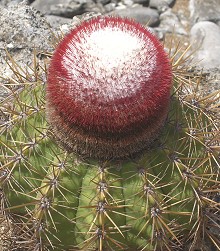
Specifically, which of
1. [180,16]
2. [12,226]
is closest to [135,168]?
[12,226]

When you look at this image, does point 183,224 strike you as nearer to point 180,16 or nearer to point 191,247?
point 191,247

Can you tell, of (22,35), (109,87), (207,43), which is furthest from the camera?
(207,43)

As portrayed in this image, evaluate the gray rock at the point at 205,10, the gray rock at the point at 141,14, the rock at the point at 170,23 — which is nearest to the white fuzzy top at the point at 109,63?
the gray rock at the point at 141,14

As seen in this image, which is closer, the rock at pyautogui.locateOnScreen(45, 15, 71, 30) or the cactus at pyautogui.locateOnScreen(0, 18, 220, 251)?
the cactus at pyautogui.locateOnScreen(0, 18, 220, 251)

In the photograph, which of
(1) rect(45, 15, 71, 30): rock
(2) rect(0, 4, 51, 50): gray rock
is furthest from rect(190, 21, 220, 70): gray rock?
(2) rect(0, 4, 51, 50): gray rock

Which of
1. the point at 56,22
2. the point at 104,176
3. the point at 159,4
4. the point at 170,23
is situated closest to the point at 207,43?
the point at 170,23

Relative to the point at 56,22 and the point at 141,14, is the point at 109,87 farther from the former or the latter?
the point at 141,14

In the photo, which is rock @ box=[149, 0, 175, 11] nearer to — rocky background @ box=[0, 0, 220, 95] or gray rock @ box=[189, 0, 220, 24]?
rocky background @ box=[0, 0, 220, 95]
